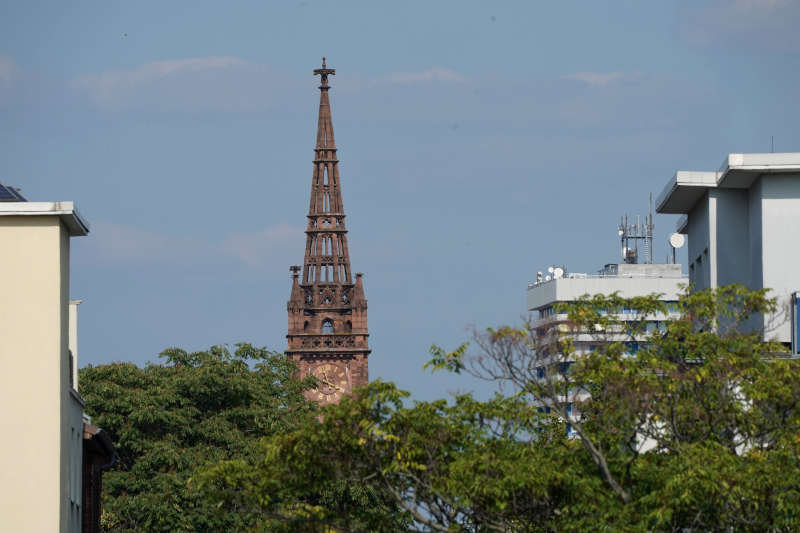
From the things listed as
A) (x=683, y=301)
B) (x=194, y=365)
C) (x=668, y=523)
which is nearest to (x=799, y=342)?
(x=683, y=301)

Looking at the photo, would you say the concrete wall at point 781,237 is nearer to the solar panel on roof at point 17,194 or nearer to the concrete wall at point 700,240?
the concrete wall at point 700,240

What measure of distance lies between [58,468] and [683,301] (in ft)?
42.7

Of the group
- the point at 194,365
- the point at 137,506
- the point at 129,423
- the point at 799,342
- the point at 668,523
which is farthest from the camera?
the point at 194,365

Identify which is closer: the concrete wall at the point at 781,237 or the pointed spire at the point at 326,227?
the concrete wall at the point at 781,237

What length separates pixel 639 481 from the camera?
34.4m

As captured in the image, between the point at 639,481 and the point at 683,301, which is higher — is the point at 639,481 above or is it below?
below

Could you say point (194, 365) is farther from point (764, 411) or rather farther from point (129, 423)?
point (764, 411)

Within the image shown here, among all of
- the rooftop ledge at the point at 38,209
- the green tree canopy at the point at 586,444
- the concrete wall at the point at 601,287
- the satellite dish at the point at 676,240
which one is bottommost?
the green tree canopy at the point at 586,444

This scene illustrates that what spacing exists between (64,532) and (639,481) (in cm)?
1330

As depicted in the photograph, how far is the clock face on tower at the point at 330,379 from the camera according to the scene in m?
186

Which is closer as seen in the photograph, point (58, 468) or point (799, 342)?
point (58, 468)

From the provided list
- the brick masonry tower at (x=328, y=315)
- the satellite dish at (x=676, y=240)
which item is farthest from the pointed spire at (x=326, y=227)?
the satellite dish at (x=676, y=240)

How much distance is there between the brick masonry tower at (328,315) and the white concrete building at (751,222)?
5258 inches

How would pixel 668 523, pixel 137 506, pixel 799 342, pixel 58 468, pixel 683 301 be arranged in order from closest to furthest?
pixel 668 523 < pixel 683 301 < pixel 58 468 < pixel 799 342 < pixel 137 506
